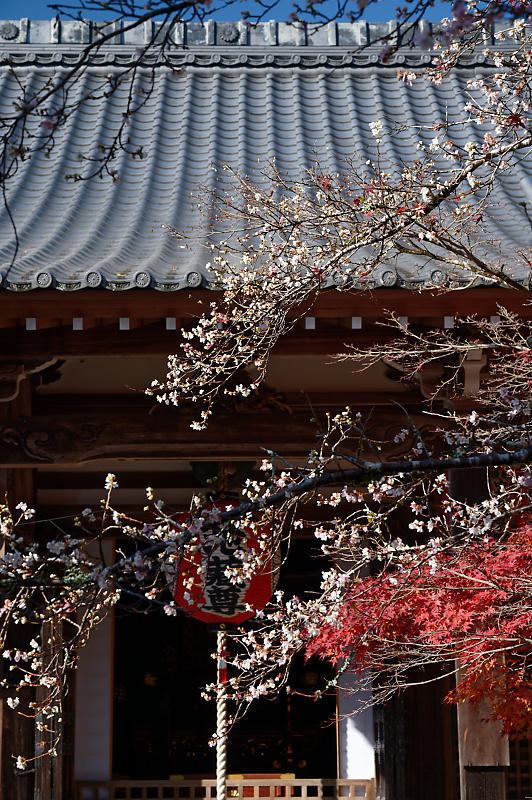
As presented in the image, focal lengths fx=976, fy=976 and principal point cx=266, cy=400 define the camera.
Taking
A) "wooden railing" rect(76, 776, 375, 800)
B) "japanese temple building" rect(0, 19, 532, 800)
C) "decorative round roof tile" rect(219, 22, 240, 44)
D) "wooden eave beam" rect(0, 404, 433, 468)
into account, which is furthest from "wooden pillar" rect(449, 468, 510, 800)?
"decorative round roof tile" rect(219, 22, 240, 44)

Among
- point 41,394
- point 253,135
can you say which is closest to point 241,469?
point 41,394

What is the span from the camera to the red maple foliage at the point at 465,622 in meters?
3.81

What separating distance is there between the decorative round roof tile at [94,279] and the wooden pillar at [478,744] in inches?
77.7

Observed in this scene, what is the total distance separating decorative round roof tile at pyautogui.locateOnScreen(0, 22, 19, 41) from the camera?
9.22 m

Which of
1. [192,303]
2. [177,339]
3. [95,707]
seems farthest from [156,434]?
[95,707]

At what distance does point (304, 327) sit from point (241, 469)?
1.55m

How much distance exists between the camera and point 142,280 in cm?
426

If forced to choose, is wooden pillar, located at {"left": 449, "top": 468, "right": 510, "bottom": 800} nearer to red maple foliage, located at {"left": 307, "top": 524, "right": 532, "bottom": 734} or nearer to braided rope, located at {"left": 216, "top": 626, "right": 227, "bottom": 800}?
red maple foliage, located at {"left": 307, "top": 524, "right": 532, "bottom": 734}

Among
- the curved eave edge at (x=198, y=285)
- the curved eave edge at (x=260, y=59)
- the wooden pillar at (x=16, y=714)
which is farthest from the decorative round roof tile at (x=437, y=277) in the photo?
the curved eave edge at (x=260, y=59)

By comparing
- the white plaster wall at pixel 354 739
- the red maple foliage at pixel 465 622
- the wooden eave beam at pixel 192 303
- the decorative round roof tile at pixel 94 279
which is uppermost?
the decorative round roof tile at pixel 94 279

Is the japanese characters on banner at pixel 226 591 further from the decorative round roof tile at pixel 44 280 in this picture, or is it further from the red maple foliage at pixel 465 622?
the decorative round roof tile at pixel 44 280

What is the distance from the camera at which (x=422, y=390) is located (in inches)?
196

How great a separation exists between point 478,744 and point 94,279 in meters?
2.92

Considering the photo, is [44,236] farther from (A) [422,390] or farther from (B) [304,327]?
(A) [422,390]
